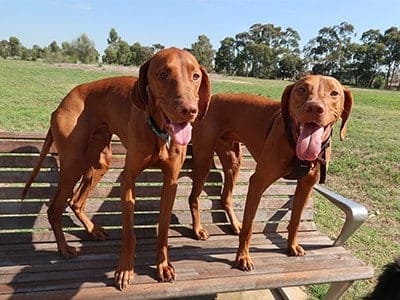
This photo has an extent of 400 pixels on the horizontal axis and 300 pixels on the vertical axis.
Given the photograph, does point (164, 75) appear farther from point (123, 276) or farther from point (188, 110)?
point (123, 276)

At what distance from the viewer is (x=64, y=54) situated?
9244 centimetres

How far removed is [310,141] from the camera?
271 cm

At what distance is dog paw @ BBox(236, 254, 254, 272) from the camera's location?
10.3ft

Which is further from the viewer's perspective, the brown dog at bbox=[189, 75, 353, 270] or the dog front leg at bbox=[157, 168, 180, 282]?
the dog front leg at bbox=[157, 168, 180, 282]

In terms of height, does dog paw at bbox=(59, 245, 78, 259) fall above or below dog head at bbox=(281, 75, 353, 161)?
below

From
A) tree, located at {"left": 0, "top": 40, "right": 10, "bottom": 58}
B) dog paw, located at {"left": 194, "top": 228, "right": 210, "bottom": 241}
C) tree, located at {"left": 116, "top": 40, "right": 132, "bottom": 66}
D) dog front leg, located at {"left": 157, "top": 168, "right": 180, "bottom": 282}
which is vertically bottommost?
tree, located at {"left": 0, "top": 40, "right": 10, "bottom": 58}

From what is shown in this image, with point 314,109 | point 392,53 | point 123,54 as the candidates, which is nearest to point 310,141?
point 314,109

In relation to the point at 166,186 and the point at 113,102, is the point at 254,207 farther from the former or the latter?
the point at 113,102

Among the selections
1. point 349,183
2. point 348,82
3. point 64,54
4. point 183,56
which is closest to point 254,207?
point 183,56

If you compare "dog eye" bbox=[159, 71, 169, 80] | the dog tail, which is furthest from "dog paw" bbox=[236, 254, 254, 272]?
the dog tail

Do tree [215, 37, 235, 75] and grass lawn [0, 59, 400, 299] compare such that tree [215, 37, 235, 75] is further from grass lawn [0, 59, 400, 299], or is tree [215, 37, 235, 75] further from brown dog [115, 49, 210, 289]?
brown dog [115, 49, 210, 289]

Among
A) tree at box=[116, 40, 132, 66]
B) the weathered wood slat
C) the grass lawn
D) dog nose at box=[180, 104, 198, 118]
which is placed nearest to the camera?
dog nose at box=[180, 104, 198, 118]

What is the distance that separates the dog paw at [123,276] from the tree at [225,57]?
96.6 meters

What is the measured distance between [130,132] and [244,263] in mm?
1174
